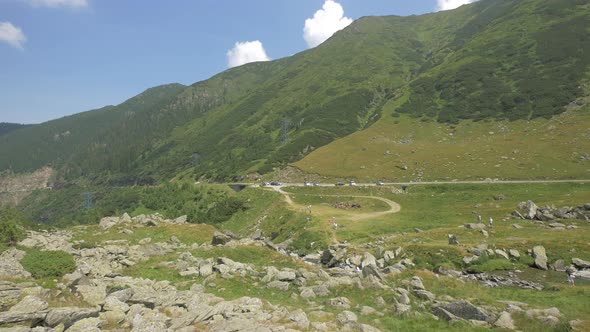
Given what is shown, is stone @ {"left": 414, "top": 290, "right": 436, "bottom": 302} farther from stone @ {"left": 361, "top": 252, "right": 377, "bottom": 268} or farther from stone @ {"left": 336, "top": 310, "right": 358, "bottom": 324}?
stone @ {"left": 361, "top": 252, "right": 377, "bottom": 268}

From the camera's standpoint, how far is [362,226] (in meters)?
45.4

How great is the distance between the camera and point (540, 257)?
28.0 metres

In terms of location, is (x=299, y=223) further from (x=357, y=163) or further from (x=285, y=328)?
(x=357, y=163)

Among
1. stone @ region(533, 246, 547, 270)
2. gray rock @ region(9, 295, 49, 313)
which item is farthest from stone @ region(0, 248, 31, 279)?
stone @ region(533, 246, 547, 270)

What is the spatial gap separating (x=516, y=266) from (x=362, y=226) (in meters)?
19.9

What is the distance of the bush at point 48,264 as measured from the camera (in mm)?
21828

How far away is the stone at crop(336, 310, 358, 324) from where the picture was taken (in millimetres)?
15228

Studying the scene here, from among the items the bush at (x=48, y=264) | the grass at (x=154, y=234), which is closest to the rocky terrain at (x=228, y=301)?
the bush at (x=48, y=264)

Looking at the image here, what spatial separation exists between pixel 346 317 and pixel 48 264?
20.6 m

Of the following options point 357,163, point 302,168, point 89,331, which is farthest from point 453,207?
point 89,331

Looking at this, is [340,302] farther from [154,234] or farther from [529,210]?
[529,210]

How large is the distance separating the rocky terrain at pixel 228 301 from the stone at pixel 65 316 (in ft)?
0.11

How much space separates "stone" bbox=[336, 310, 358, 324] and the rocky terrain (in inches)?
1.8

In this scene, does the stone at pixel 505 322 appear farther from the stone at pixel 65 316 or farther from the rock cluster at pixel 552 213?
the rock cluster at pixel 552 213
